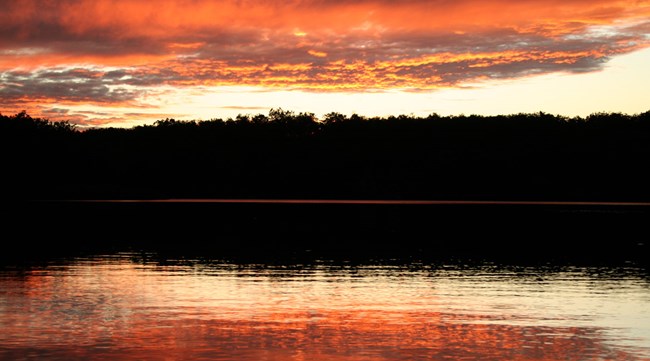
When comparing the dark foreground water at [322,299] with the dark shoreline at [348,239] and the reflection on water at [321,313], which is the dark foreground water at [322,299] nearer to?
the reflection on water at [321,313]

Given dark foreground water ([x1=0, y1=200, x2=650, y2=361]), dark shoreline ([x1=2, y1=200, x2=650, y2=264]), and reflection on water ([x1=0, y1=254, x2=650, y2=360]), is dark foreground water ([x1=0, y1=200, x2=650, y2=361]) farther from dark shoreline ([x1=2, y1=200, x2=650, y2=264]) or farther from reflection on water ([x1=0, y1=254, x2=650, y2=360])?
dark shoreline ([x1=2, y1=200, x2=650, y2=264])

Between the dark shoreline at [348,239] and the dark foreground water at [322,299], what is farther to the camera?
the dark shoreline at [348,239]

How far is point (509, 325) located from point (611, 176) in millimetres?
164499

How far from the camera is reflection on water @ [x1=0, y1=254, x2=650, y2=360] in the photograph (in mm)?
20562

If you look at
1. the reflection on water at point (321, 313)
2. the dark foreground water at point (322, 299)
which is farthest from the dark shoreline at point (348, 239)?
the reflection on water at point (321, 313)

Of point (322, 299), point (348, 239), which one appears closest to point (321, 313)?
point (322, 299)

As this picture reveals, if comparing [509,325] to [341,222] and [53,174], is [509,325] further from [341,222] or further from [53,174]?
[53,174]

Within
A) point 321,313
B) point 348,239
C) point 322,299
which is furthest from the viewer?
point 348,239

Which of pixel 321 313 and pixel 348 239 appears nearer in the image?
pixel 321 313

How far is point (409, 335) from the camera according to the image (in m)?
22.6

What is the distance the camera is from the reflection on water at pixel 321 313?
810 inches

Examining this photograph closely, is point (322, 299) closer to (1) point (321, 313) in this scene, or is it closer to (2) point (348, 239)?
(1) point (321, 313)

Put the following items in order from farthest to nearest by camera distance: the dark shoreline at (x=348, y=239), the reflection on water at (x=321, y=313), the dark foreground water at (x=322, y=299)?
the dark shoreline at (x=348, y=239), the dark foreground water at (x=322, y=299), the reflection on water at (x=321, y=313)

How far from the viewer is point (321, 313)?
1031 inches
